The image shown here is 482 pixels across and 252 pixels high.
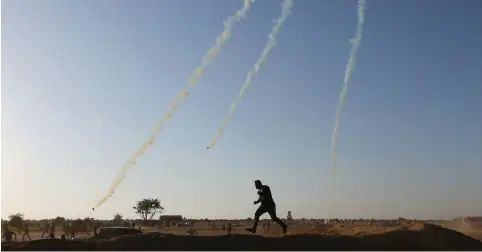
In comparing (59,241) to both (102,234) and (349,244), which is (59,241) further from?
(349,244)

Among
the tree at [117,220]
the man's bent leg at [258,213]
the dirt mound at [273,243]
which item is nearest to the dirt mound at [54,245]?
the dirt mound at [273,243]

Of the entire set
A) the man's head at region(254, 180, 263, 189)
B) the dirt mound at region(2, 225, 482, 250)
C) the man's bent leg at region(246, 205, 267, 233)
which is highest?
the man's head at region(254, 180, 263, 189)

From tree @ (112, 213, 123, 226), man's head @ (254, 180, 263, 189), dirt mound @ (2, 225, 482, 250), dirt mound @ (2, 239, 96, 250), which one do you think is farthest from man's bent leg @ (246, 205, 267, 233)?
tree @ (112, 213, 123, 226)

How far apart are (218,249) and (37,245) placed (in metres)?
5.72

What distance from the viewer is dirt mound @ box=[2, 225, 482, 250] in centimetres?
1474

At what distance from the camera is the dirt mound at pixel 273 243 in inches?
580

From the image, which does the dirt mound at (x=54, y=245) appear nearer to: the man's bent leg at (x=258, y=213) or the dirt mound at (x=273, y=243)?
the dirt mound at (x=273, y=243)

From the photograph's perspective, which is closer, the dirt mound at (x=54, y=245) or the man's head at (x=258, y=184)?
the dirt mound at (x=54, y=245)

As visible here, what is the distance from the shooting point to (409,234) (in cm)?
1644

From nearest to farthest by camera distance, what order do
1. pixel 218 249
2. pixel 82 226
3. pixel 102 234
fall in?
pixel 218 249 → pixel 102 234 → pixel 82 226

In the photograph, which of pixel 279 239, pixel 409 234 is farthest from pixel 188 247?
pixel 409 234

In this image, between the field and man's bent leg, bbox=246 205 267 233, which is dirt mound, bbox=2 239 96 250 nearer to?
the field

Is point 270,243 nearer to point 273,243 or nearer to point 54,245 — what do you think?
point 273,243

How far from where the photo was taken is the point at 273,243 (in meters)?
14.7
